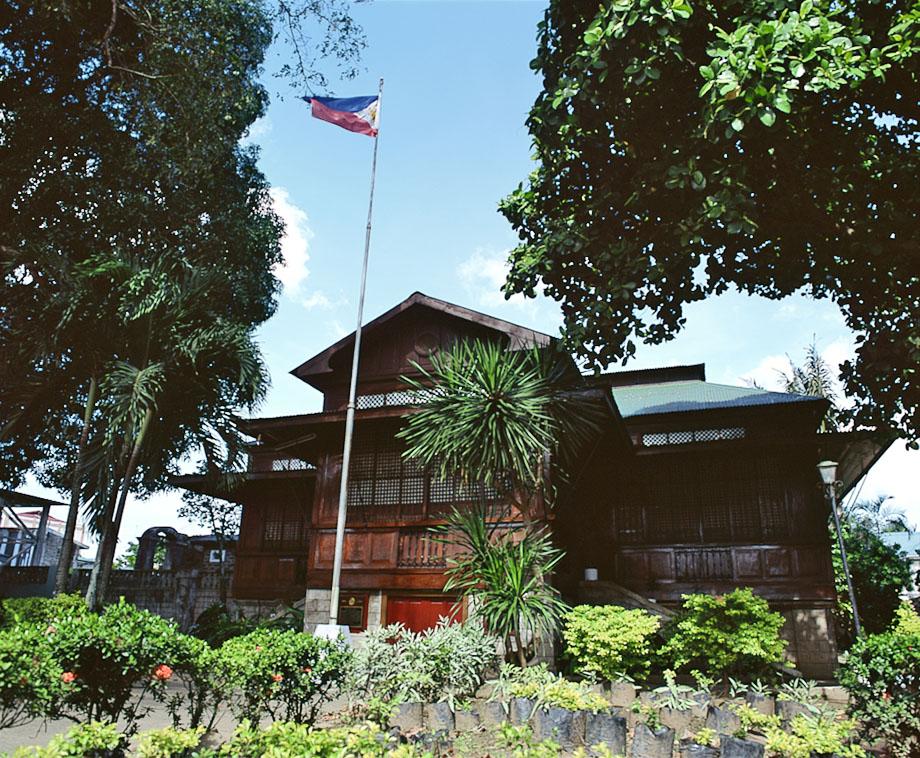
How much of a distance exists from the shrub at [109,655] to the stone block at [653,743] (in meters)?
4.35

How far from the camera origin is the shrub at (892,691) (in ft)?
21.2

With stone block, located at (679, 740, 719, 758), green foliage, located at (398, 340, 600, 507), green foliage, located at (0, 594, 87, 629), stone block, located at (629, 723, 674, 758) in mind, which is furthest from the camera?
green foliage, located at (0, 594, 87, 629)

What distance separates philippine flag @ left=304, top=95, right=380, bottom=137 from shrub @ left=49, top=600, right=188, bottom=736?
11.3 meters

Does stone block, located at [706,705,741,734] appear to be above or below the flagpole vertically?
below

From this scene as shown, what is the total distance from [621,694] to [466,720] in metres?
2.71

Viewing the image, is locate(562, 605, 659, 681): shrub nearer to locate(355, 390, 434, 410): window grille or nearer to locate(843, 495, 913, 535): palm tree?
locate(355, 390, 434, 410): window grille

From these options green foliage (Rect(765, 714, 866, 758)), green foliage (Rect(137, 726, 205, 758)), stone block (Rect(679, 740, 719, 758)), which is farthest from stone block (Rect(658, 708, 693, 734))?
green foliage (Rect(137, 726, 205, 758))

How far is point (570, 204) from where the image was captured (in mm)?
11422

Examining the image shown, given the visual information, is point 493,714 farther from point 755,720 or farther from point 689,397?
point 689,397

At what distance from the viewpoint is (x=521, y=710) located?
7.56 meters

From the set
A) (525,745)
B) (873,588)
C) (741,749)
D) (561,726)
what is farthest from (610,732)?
(873,588)

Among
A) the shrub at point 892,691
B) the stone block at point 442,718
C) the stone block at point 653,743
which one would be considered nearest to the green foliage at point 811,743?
the stone block at point 653,743

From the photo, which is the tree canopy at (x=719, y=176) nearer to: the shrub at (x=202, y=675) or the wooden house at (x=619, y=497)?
the wooden house at (x=619, y=497)

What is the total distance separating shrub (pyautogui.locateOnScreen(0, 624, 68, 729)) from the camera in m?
5.01
